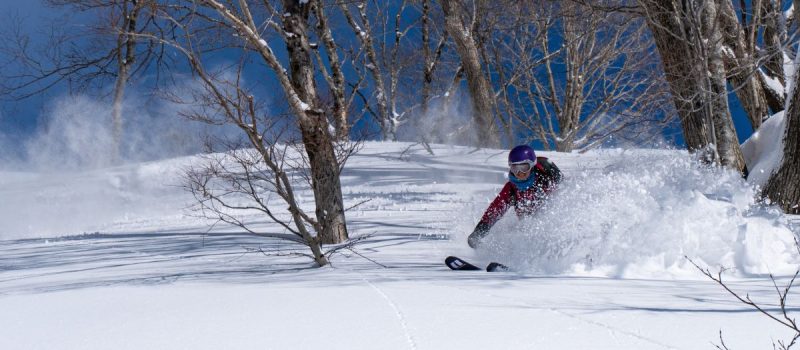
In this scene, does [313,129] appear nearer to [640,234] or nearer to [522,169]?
[522,169]

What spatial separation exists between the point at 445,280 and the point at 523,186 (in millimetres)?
2069

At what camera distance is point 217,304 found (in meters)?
4.66

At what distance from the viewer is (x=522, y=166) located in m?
7.11

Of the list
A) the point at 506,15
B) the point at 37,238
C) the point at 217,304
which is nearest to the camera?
the point at 217,304

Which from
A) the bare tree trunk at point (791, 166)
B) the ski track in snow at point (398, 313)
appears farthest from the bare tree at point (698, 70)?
the ski track in snow at point (398, 313)

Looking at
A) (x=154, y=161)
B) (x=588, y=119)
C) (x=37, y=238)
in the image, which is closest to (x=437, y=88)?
(x=588, y=119)

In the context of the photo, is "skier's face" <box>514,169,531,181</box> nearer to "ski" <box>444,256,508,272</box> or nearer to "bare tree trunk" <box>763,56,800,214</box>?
"ski" <box>444,256,508,272</box>

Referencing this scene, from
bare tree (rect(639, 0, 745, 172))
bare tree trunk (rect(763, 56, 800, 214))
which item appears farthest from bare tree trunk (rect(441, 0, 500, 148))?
bare tree trunk (rect(763, 56, 800, 214))

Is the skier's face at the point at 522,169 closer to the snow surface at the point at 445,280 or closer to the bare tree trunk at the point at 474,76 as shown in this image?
the snow surface at the point at 445,280

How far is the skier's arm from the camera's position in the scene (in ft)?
24.1

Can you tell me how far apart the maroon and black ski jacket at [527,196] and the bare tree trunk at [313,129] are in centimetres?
222

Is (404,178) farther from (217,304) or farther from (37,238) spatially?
(217,304)

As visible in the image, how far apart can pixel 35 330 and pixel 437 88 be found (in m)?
24.9

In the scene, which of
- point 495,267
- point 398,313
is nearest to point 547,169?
point 495,267
